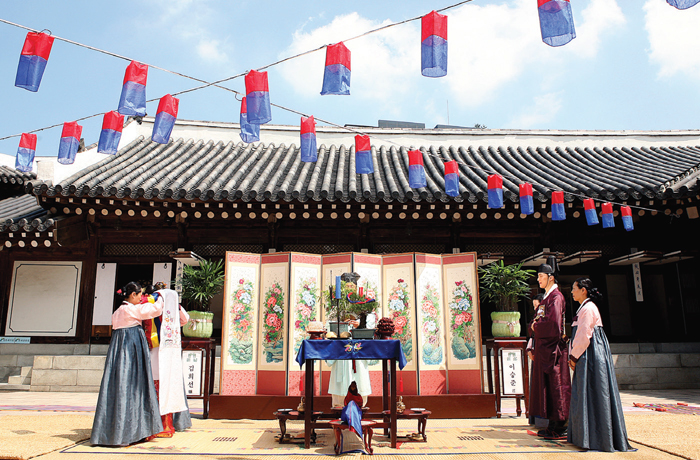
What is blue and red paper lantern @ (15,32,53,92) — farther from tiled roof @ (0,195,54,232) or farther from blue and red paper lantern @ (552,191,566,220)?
blue and red paper lantern @ (552,191,566,220)

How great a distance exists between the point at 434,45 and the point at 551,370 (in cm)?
348

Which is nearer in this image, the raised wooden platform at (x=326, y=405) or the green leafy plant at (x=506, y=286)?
the raised wooden platform at (x=326, y=405)

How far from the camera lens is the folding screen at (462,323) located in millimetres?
6379

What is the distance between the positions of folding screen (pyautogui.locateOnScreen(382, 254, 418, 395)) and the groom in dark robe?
1596mm

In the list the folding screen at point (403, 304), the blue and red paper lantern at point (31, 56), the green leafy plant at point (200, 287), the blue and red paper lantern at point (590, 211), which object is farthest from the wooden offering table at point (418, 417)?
the blue and red paper lantern at point (590, 211)

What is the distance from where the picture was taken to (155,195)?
8.02 metres

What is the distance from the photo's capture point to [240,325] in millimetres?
6398

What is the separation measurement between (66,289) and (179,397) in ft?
17.8

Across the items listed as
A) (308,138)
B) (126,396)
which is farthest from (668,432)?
(126,396)

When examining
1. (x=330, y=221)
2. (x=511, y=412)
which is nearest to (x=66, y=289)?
(x=330, y=221)

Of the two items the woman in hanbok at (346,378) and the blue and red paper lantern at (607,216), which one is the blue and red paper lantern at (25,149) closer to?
the woman in hanbok at (346,378)

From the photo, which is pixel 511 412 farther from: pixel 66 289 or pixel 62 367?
pixel 66 289

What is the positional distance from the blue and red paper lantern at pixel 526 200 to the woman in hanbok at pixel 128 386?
5735 mm

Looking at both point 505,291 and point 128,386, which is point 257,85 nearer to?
point 128,386
